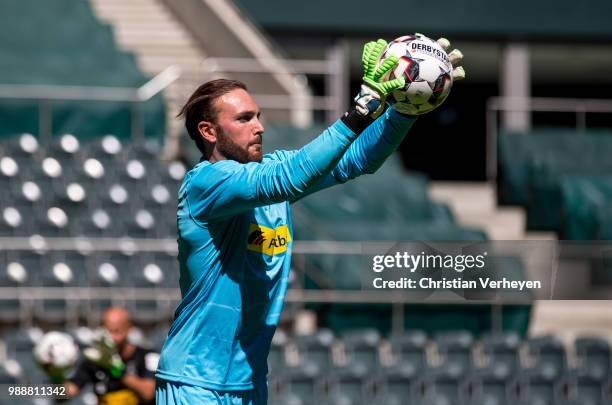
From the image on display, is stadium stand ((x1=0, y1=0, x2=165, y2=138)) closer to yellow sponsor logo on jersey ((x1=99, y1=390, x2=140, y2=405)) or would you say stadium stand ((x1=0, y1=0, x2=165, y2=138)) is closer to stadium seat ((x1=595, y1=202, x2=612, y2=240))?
stadium seat ((x1=595, y1=202, x2=612, y2=240))

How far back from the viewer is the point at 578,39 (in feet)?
62.7

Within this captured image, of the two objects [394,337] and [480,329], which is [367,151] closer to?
[394,337]

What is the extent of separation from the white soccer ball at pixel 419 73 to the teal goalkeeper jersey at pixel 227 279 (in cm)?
10

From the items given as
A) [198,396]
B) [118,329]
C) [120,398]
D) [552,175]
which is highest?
[552,175]

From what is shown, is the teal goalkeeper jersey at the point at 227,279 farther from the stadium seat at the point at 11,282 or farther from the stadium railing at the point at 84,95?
the stadium railing at the point at 84,95

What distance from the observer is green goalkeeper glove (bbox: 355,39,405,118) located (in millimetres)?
3949

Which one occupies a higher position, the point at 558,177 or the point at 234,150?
the point at 558,177

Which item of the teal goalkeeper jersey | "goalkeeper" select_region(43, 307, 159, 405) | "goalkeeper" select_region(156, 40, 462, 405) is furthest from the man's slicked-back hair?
"goalkeeper" select_region(43, 307, 159, 405)

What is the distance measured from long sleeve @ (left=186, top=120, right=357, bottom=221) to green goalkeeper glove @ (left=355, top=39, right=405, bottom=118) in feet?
0.29

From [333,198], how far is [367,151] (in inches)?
344

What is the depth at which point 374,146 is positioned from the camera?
434 cm

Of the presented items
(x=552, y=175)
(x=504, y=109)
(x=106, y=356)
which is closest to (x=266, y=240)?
(x=106, y=356)

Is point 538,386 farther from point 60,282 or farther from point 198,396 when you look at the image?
point 198,396

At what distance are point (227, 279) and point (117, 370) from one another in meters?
3.56
